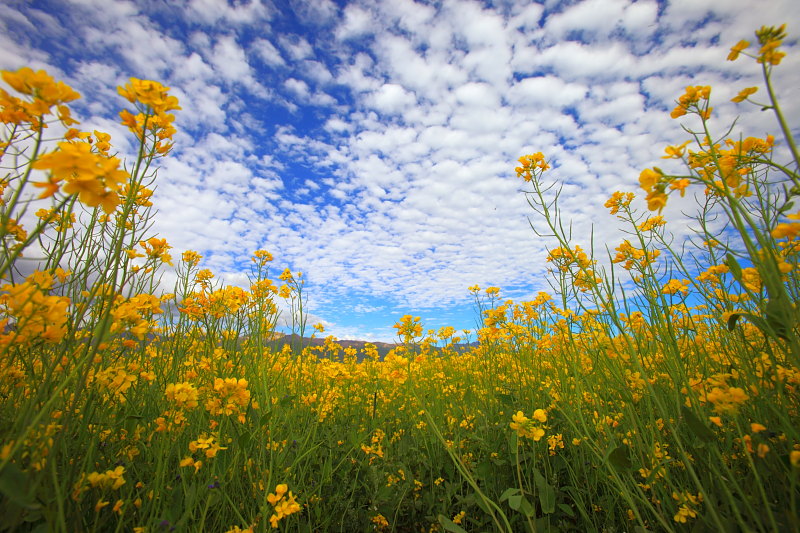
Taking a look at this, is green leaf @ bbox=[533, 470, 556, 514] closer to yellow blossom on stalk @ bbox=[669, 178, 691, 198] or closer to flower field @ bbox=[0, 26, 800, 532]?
flower field @ bbox=[0, 26, 800, 532]

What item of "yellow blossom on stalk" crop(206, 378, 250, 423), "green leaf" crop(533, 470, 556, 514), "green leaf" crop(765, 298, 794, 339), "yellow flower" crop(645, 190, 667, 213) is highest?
"yellow flower" crop(645, 190, 667, 213)

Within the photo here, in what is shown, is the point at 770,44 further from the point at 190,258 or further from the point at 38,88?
the point at 190,258

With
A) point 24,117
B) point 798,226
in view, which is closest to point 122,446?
point 24,117

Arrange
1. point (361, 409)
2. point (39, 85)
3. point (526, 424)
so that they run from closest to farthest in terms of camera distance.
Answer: point (39, 85)
point (526, 424)
point (361, 409)

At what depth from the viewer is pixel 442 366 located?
4.86 m

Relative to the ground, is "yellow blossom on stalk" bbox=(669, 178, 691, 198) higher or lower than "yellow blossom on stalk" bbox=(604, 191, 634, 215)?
lower

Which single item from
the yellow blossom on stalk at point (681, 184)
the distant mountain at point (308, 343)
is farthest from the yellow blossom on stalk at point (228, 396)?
the yellow blossom on stalk at point (681, 184)

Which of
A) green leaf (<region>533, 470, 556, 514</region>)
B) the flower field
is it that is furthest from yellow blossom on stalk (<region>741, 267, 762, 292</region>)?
green leaf (<region>533, 470, 556, 514</region>)

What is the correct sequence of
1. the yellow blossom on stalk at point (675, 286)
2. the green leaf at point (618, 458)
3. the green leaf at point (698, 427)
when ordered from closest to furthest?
the green leaf at point (698, 427), the green leaf at point (618, 458), the yellow blossom on stalk at point (675, 286)

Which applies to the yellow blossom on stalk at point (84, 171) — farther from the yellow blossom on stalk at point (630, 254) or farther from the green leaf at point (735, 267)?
the yellow blossom on stalk at point (630, 254)

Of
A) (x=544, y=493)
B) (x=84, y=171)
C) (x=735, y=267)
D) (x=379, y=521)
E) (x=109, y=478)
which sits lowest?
(x=379, y=521)

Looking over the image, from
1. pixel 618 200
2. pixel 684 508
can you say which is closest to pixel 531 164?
pixel 618 200

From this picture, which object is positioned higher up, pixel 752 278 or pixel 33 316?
pixel 752 278

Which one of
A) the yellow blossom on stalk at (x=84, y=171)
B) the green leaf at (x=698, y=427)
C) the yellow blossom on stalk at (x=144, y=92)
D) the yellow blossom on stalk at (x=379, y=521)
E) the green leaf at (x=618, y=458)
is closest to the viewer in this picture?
the yellow blossom on stalk at (x=84, y=171)
